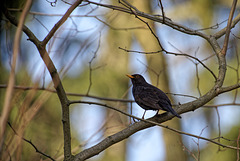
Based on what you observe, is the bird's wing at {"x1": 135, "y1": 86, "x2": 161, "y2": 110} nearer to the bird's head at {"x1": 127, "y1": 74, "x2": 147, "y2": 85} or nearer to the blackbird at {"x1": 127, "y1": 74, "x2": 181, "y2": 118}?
the blackbird at {"x1": 127, "y1": 74, "x2": 181, "y2": 118}

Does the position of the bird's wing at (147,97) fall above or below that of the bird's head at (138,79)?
below

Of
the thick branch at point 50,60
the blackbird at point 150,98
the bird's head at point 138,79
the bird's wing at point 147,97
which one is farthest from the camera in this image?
the bird's head at point 138,79

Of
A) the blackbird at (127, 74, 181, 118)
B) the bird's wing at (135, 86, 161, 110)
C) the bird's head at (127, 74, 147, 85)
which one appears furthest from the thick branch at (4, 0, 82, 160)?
the bird's head at (127, 74, 147, 85)

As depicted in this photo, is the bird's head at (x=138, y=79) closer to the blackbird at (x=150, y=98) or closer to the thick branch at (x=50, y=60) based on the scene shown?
the blackbird at (x=150, y=98)

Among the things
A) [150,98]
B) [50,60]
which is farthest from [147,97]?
[50,60]

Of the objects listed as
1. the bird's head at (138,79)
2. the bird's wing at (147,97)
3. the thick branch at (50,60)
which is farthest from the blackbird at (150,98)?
the thick branch at (50,60)

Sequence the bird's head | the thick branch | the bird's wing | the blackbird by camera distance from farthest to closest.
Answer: the bird's head → the bird's wing → the blackbird → the thick branch

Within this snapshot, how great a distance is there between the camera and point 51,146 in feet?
23.1

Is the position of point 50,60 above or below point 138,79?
below

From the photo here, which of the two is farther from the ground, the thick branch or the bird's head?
the bird's head

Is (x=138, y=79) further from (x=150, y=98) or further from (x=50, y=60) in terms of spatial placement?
(x=50, y=60)

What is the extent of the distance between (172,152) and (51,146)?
11.3ft

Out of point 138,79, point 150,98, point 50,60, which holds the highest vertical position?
point 138,79

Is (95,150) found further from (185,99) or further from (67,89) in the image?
(67,89)
